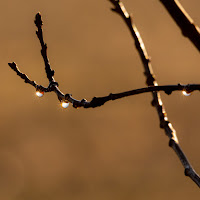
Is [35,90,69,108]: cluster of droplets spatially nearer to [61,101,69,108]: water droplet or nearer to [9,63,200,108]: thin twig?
[61,101,69,108]: water droplet

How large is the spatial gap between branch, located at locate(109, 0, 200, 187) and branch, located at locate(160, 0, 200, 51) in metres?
1.18

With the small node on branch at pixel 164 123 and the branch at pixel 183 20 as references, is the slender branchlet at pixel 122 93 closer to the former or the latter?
the small node on branch at pixel 164 123

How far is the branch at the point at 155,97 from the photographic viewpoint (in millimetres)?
2658

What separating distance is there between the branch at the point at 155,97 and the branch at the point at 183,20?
3.87 feet

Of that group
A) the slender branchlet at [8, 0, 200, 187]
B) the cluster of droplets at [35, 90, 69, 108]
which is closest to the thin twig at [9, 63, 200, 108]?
the slender branchlet at [8, 0, 200, 187]

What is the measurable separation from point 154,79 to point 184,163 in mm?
961

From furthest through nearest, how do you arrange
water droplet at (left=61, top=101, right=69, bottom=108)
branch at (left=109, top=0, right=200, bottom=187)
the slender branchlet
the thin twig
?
1. water droplet at (left=61, top=101, right=69, bottom=108)
2. branch at (left=109, top=0, right=200, bottom=187)
3. the slender branchlet
4. the thin twig

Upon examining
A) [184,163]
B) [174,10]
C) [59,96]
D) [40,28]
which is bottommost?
[184,163]

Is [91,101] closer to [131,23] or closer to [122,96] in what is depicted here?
[122,96]

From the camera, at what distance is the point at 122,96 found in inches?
82.0

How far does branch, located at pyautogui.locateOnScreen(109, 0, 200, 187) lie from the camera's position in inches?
105

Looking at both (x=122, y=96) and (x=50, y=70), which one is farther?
(x=50, y=70)

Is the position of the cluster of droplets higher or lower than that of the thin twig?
higher

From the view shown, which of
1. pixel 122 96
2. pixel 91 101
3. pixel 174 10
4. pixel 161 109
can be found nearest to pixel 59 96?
pixel 91 101
